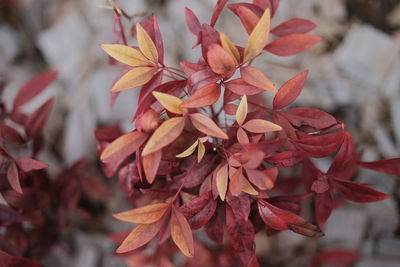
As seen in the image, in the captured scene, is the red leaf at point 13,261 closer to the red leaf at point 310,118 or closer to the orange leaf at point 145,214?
the orange leaf at point 145,214

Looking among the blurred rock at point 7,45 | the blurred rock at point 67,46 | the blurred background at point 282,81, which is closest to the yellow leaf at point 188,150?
the blurred background at point 282,81

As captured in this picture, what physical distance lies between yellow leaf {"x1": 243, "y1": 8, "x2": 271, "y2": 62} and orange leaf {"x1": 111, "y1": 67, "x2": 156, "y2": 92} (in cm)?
15

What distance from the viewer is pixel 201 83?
0.64m

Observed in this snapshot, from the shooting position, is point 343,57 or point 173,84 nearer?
point 173,84

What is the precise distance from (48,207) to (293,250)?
2.30ft

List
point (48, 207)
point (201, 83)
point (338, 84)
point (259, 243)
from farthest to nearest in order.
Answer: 1. point (338, 84)
2. point (259, 243)
3. point (48, 207)
4. point (201, 83)

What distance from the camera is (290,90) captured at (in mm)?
662

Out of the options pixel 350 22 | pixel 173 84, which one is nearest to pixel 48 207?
pixel 173 84

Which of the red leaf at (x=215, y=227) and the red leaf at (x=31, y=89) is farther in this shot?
the red leaf at (x=31, y=89)

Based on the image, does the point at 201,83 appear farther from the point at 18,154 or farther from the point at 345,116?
the point at 345,116

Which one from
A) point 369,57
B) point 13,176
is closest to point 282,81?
point 369,57

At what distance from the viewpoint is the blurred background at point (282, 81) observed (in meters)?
1.21

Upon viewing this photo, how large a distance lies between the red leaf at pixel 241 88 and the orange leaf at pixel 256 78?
0.08ft

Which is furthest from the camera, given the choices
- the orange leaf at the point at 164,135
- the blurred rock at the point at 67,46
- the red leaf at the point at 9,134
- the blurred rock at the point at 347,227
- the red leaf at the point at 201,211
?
the blurred rock at the point at 67,46
